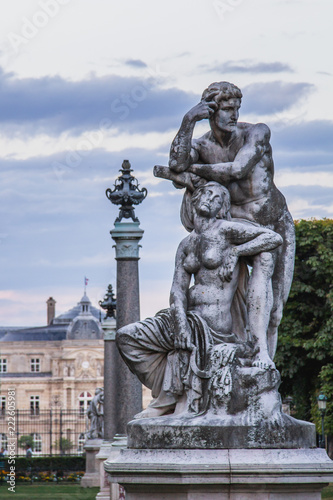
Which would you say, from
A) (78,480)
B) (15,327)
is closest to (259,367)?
(78,480)

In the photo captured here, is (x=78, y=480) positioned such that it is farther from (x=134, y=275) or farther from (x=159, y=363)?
(x=159, y=363)

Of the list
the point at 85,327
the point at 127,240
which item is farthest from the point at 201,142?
the point at 85,327

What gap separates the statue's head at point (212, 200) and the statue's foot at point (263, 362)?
3.95ft

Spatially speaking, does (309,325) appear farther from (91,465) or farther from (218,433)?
(218,433)

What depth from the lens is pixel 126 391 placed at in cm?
2061

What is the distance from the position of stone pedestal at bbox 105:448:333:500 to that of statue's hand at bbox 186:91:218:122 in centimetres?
269

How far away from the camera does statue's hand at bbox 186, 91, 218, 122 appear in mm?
8852

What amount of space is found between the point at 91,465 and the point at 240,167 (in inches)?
1286

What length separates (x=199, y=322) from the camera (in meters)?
8.36

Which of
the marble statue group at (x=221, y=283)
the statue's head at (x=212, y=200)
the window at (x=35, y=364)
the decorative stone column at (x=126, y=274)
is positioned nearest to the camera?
the marble statue group at (x=221, y=283)

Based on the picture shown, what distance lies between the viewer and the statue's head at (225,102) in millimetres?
8938

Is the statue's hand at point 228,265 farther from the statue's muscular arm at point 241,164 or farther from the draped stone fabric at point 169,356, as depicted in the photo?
the statue's muscular arm at point 241,164

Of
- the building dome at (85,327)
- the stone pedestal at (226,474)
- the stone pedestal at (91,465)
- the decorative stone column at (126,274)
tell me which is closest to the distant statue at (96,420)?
the stone pedestal at (91,465)

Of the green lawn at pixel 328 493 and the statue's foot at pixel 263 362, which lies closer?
the statue's foot at pixel 263 362
